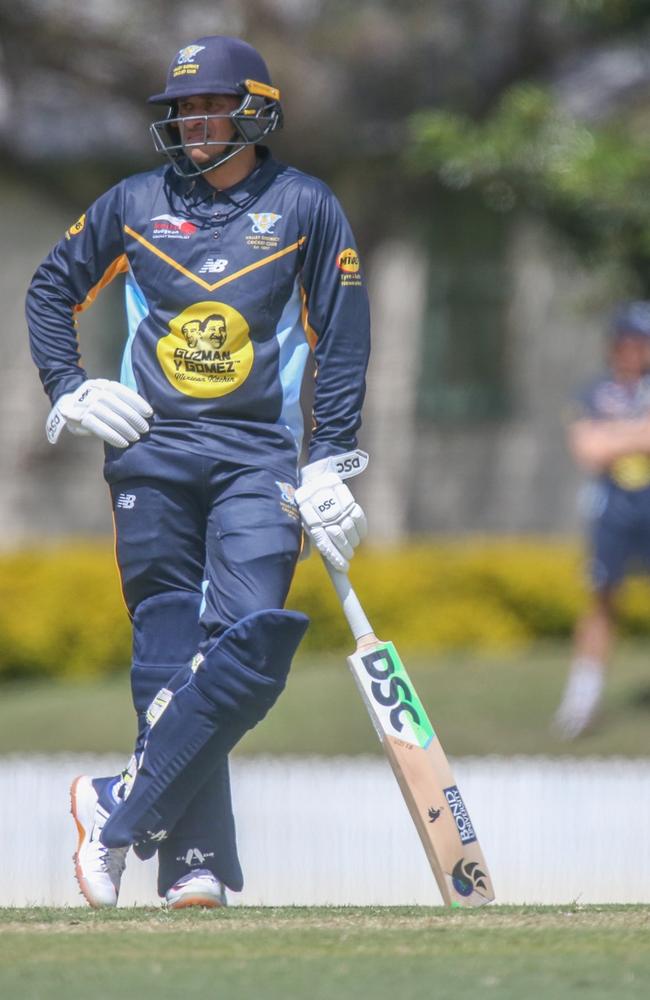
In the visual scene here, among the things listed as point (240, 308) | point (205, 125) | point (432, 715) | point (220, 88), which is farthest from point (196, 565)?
point (432, 715)

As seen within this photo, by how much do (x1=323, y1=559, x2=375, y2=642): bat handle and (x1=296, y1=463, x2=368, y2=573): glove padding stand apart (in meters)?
0.06

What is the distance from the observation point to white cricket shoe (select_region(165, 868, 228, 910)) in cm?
496

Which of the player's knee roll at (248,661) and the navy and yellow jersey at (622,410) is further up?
the navy and yellow jersey at (622,410)

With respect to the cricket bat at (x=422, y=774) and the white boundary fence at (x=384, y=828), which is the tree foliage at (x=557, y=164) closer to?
the white boundary fence at (x=384, y=828)

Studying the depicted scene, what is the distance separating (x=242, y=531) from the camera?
4.87 metres

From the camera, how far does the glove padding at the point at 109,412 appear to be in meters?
4.93

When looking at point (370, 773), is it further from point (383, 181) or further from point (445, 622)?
point (383, 181)

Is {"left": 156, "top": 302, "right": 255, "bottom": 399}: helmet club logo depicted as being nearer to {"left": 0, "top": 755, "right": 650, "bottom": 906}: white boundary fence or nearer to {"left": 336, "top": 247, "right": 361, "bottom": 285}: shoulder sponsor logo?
{"left": 336, "top": 247, "right": 361, "bottom": 285}: shoulder sponsor logo

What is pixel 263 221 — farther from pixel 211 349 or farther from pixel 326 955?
pixel 326 955

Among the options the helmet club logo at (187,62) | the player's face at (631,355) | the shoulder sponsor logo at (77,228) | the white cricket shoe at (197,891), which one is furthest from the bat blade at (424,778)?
the player's face at (631,355)

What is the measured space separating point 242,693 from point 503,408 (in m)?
13.5

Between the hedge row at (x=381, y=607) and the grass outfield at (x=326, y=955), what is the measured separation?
8136mm

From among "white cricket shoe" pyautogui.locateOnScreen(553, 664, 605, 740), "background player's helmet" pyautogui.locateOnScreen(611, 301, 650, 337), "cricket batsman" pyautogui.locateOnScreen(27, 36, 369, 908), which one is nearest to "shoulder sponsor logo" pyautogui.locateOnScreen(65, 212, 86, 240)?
"cricket batsman" pyautogui.locateOnScreen(27, 36, 369, 908)

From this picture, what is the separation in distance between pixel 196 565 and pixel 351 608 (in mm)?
443
